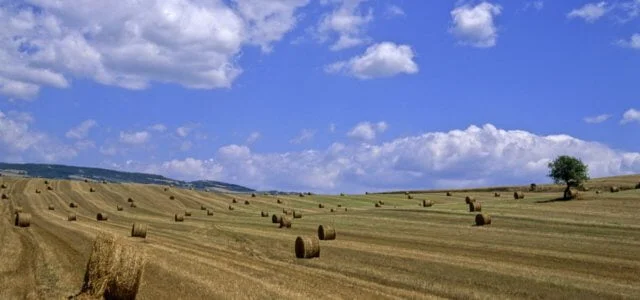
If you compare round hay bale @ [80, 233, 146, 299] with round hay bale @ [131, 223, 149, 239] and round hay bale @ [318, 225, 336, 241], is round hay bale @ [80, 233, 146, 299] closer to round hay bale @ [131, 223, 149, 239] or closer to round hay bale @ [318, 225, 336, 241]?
round hay bale @ [318, 225, 336, 241]

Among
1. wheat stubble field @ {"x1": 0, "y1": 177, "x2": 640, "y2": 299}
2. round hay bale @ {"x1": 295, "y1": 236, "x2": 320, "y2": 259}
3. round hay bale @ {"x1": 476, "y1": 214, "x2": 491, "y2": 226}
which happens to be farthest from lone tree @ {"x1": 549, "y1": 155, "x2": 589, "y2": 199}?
round hay bale @ {"x1": 295, "y1": 236, "x2": 320, "y2": 259}

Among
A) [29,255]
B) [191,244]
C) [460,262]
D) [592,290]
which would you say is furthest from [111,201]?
[592,290]

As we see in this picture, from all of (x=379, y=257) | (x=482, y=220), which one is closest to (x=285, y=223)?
(x=482, y=220)

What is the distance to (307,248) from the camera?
25000mm

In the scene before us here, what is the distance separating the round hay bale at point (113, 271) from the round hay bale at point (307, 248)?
35.2 feet

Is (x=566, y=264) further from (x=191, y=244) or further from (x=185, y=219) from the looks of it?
(x=185, y=219)

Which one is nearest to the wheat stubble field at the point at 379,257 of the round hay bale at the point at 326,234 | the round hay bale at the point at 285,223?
the round hay bale at the point at 285,223

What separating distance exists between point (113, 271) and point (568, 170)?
50.2 meters

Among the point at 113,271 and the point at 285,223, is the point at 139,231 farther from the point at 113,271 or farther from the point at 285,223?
the point at 113,271

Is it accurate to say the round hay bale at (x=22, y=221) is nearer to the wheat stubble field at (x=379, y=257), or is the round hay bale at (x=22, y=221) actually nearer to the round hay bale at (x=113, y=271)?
Result: the wheat stubble field at (x=379, y=257)

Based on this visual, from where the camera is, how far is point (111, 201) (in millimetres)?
67188

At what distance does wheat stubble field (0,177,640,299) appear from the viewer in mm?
17406

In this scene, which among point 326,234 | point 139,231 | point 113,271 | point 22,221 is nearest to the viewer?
point 113,271

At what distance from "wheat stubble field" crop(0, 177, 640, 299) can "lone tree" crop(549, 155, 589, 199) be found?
10.4 metres
